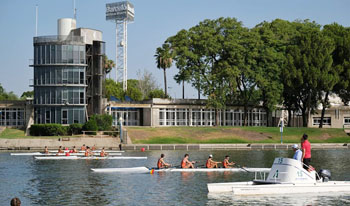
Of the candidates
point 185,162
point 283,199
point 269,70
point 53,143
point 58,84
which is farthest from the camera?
point 269,70

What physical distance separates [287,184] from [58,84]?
55113mm

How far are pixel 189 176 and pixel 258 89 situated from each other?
174 feet

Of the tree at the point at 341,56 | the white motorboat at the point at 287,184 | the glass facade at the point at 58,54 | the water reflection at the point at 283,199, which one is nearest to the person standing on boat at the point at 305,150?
the white motorboat at the point at 287,184

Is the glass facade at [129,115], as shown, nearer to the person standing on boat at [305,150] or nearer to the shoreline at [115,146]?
the shoreline at [115,146]

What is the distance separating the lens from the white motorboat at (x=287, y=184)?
2906 centimetres

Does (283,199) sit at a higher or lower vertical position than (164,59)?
Result: lower

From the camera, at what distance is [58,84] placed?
259 feet

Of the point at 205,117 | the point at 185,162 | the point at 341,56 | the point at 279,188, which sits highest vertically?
the point at 341,56

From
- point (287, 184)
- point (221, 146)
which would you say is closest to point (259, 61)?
point (221, 146)

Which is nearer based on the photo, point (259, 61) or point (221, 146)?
point (221, 146)

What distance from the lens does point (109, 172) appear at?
1662 inches

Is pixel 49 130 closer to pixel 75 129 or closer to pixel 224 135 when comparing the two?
A: pixel 75 129

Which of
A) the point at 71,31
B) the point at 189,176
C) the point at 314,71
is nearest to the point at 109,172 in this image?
the point at 189,176

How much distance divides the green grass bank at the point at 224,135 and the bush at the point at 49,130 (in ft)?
29.9
